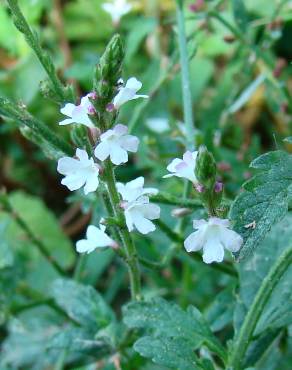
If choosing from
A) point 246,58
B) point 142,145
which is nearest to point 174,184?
point 142,145

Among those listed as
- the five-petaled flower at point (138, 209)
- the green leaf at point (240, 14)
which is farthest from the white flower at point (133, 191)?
the green leaf at point (240, 14)

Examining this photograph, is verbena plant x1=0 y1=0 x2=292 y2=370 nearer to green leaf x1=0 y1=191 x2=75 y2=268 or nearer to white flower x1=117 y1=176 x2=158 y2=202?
white flower x1=117 y1=176 x2=158 y2=202

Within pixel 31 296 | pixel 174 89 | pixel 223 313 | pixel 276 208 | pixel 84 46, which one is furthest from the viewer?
pixel 84 46

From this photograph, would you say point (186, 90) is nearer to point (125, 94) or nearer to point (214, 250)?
point (125, 94)

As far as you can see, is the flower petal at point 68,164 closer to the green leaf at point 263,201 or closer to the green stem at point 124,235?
the green stem at point 124,235

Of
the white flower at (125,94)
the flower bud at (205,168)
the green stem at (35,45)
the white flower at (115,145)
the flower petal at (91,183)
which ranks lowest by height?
the flower bud at (205,168)

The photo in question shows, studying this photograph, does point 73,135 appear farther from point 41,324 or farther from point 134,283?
point 41,324

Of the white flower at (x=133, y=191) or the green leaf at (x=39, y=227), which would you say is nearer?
the white flower at (x=133, y=191)
